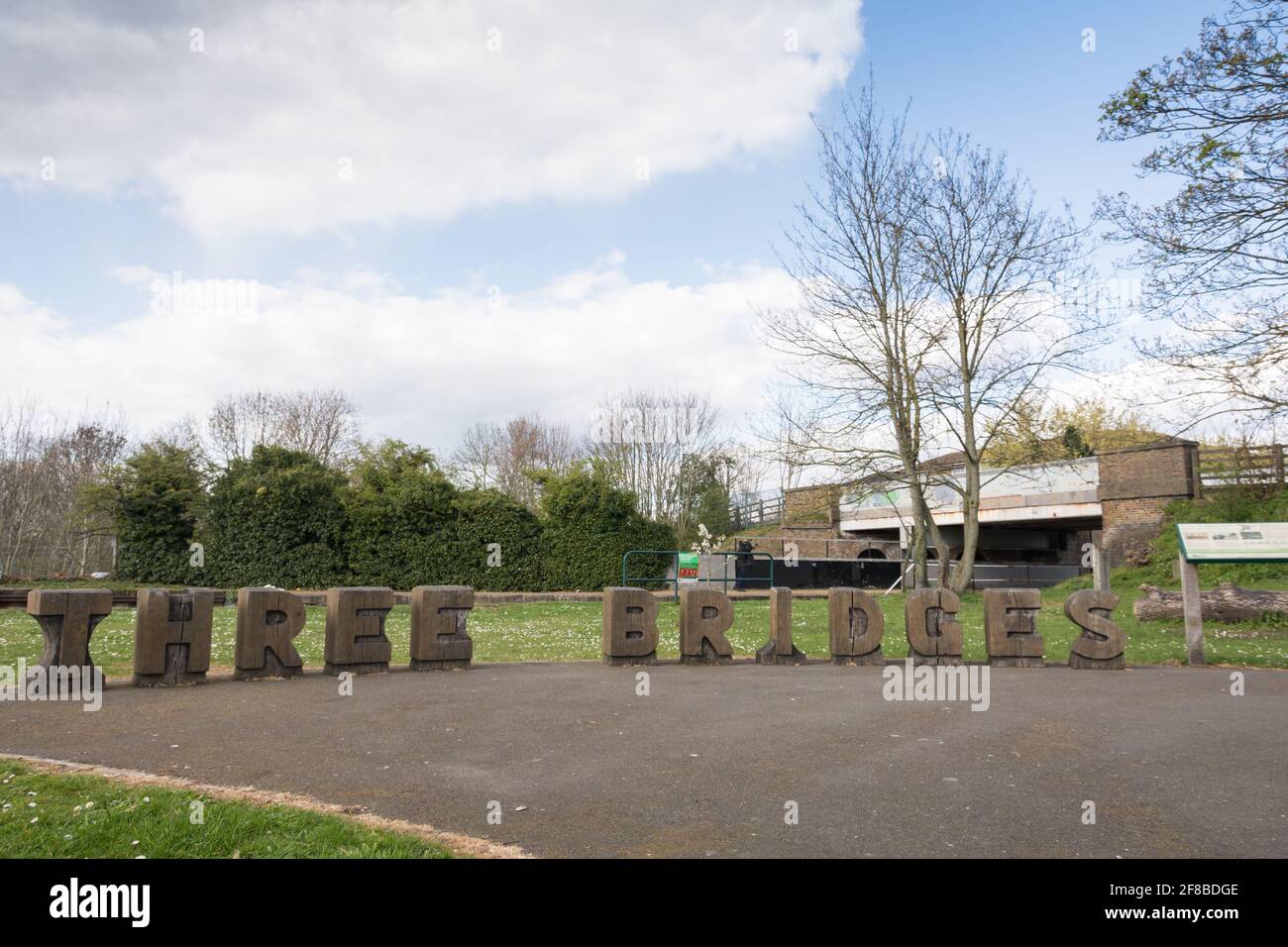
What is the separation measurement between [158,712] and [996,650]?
29.9ft

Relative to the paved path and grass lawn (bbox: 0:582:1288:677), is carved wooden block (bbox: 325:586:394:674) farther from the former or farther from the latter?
grass lawn (bbox: 0:582:1288:677)

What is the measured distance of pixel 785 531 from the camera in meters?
40.0

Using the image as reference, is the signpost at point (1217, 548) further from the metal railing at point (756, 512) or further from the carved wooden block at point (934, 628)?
the metal railing at point (756, 512)

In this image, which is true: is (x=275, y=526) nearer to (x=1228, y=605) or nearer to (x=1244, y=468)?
(x=1228, y=605)

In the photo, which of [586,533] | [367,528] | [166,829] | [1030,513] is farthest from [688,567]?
[166,829]

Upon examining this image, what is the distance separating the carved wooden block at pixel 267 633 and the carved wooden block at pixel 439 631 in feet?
4.02

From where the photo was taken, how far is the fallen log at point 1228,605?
1471 centimetres

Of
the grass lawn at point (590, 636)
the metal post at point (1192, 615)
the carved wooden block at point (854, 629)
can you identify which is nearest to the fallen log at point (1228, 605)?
the grass lawn at point (590, 636)

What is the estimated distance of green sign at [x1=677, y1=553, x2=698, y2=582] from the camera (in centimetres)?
2230

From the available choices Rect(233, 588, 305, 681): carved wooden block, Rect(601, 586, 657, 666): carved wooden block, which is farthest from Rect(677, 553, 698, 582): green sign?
Rect(233, 588, 305, 681): carved wooden block
